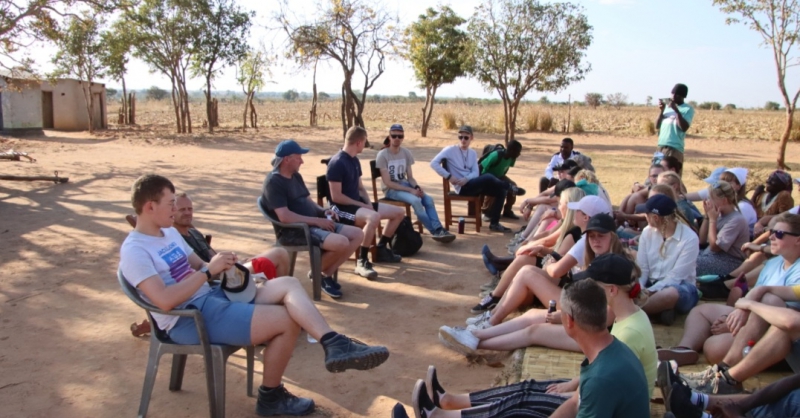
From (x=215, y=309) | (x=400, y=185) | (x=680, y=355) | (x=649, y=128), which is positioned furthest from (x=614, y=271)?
(x=649, y=128)

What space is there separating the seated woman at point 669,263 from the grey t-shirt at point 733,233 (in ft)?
2.45

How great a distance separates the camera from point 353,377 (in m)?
4.12

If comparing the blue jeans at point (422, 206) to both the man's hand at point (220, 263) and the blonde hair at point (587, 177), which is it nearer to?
the blonde hair at point (587, 177)

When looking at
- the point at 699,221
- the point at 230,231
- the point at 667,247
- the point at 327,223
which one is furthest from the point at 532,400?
the point at 230,231

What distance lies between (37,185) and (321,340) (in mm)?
10462

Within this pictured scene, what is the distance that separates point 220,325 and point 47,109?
2778 centimetres

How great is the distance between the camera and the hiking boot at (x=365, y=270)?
20.3 ft

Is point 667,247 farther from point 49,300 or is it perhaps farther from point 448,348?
point 49,300

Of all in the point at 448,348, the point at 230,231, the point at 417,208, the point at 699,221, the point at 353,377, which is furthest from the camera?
the point at 230,231

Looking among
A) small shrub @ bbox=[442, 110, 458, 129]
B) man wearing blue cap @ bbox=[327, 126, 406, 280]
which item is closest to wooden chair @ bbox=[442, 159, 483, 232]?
man wearing blue cap @ bbox=[327, 126, 406, 280]

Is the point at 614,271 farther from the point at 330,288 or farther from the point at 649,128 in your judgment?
the point at 649,128

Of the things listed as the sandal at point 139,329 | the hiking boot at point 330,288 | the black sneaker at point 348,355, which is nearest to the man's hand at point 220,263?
the black sneaker at point 348,355

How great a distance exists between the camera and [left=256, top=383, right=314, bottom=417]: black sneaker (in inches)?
138

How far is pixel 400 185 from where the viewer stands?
764 cm
